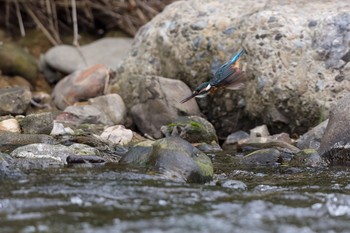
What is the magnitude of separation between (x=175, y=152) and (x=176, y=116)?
2.36 m

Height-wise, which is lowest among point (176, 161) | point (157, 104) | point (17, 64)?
point (17, 64)

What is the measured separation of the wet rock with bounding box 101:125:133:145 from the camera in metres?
6.51

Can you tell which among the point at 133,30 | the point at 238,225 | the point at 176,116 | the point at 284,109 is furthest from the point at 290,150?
the point at 133,30

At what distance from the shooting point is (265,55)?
722 centimetres

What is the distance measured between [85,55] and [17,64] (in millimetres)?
897

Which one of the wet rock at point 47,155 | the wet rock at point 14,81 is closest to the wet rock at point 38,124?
the wet rock at point 47,155

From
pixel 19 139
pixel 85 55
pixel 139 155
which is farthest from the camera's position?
pixel 85 55

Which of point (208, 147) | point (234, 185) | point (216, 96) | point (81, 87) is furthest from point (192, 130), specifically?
point (234, 185)

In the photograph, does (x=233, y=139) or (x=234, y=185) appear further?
(x=233, y=139)

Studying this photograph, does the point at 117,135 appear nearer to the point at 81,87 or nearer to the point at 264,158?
the point at 264,158

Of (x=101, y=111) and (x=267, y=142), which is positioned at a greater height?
(x=267, y=142)

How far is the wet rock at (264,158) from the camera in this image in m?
5.82

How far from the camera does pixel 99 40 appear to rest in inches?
414

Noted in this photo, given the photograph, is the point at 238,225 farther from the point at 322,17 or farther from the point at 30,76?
the point at 30,76
